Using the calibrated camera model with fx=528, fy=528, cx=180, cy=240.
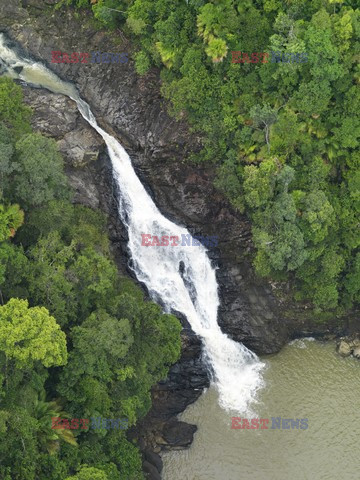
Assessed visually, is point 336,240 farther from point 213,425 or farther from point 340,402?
point 213,425

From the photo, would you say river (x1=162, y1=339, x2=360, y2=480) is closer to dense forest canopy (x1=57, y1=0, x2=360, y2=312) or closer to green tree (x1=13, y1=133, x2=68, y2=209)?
dense forest canopy (x1=57, y1=0, x2=360, y2=312)

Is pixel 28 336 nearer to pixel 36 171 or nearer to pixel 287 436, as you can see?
pixel 36 171

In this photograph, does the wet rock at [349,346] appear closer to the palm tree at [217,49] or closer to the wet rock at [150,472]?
the wet rock at [150,472]

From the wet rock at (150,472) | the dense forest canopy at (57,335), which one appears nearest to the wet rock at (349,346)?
the dense forest canopy at (57,335)

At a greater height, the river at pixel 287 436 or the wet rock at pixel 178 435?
the river at pixel 287 436

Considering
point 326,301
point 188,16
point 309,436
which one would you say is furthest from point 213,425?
point 188,16

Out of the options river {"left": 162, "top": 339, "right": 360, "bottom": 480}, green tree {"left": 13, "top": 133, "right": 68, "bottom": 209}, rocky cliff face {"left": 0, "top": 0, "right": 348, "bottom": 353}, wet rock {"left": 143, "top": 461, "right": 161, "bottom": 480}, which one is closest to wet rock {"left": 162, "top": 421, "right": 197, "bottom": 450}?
river {"left": 162, "top": 339, "right": 360, "bottom": 480}

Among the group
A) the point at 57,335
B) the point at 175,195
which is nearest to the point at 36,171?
the point at 57,335
